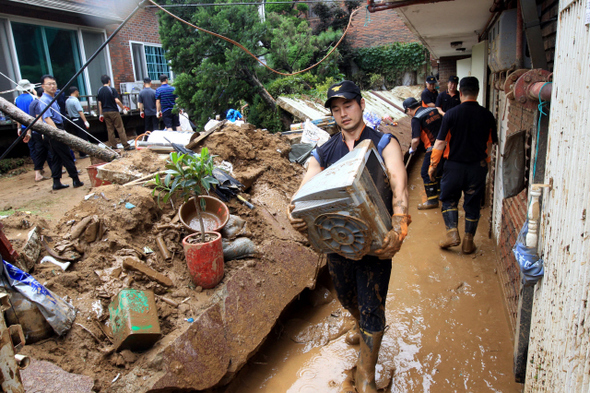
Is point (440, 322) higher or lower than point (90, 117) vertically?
lower

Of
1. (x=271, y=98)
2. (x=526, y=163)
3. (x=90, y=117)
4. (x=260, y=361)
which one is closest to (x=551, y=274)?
(x=526, y=163)

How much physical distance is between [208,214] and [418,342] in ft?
7.37

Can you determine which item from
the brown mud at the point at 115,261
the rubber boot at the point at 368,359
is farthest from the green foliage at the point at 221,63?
the rubber boot at the point at 368,359

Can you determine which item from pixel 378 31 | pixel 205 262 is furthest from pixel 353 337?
pixel 378 31

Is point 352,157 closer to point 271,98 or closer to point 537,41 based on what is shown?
point 537,41

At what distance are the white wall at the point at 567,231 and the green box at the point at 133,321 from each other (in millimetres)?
2227

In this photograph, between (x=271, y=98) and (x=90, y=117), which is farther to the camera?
(x=90, y=117)

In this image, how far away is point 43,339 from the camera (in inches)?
94.5

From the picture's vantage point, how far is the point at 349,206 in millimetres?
1939

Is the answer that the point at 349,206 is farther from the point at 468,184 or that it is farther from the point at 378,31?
the point at 378,31

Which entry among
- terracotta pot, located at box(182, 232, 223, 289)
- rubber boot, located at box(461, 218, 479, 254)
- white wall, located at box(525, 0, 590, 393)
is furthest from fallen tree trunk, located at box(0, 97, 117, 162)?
white wall, located at box(525, 0, 590, 393)

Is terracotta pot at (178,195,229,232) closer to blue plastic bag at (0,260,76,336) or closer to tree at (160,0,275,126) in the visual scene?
blue plastic bag at (0,260,76,336)

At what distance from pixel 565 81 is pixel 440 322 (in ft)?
7.65

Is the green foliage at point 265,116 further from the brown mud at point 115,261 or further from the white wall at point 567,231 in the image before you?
the white wall at point 567,231
